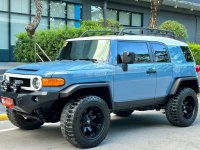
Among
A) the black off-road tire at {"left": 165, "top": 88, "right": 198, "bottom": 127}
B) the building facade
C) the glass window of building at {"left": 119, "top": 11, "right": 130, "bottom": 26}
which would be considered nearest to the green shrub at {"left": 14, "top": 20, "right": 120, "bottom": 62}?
the building facade

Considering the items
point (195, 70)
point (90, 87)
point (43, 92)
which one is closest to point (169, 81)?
point (195, 70)

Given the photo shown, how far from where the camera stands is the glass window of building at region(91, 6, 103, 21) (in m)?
24.2

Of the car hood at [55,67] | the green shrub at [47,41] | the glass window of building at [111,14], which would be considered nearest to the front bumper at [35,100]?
the car hood at [55,67]

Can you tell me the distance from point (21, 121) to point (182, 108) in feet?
10.6

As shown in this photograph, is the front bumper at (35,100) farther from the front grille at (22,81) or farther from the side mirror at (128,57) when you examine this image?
the side mirror at (128,57)

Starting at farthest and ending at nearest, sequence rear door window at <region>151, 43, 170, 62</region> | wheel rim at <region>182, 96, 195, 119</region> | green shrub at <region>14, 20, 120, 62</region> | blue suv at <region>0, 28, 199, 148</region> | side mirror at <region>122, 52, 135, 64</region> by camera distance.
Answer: green shrub at <region>14, 20, 120, 62</region> → wheel rim at <region>182, 96, 195, 119</region> → rear door window at <region>151, 43, 170, 62</region> → side mirror at <region>122, 52, 135, 64</region> → blue suv at <region>0, 28, 199, 148</region>

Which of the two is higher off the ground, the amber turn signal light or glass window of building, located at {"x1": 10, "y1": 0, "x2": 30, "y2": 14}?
glass window of building, located at {"x1": 10, "y1": 0, "x2": 30, "y2": 14}

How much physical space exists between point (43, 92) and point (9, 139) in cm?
144

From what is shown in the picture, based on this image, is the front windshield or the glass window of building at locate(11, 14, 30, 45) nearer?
the front windshield

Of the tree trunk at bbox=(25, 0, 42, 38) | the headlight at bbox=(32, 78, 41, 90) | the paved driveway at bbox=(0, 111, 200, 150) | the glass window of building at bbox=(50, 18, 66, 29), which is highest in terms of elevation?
the glass window of building at bbox=(50, 18, 66, 29)

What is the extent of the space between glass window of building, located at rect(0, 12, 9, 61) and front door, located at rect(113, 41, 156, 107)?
13.3 meters

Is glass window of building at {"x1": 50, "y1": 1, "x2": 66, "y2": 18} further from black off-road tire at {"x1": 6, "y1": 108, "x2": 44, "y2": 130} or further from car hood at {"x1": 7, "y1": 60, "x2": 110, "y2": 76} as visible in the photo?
car hood at {"x1": 7, "y1": 60, "x2": 110, "y2": 76}

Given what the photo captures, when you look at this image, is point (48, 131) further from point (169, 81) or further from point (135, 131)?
point (169, 81)

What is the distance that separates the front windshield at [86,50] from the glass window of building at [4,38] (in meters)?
12.6
